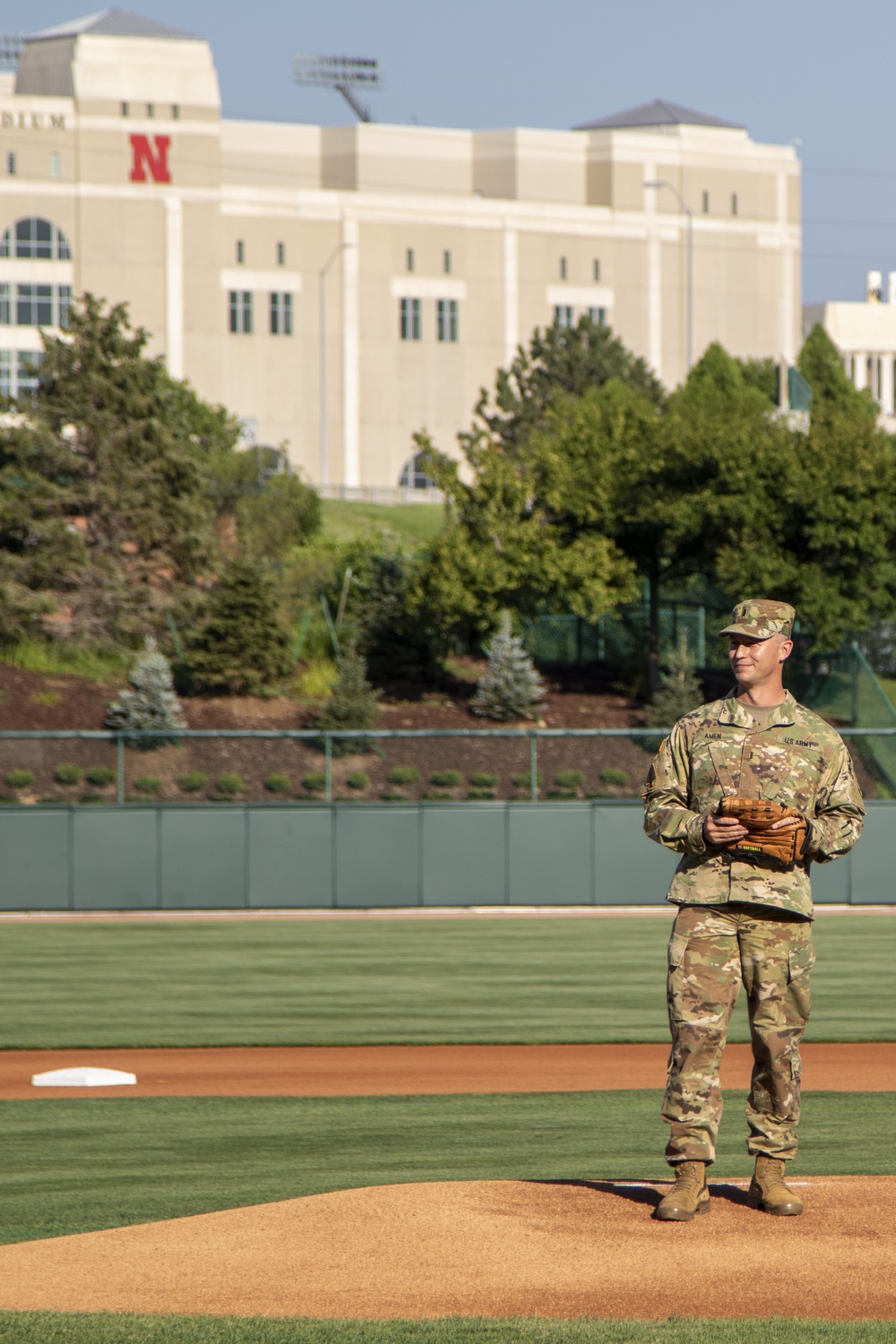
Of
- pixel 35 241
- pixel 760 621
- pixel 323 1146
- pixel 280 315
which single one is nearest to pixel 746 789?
pixel 760 621

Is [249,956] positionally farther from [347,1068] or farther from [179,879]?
[347,1068]

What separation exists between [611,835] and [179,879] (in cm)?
661

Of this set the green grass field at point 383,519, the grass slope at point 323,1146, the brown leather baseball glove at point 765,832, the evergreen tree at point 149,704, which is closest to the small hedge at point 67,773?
the evergreen tree at point 149,704

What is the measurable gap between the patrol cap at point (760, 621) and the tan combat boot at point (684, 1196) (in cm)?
216

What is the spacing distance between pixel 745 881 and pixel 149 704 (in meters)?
30.8

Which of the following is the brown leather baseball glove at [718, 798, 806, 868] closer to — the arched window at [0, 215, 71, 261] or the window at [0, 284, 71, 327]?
the window at [0, 284, 71, 327]

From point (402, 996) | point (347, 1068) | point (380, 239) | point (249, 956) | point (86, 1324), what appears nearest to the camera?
point (86, 1324)

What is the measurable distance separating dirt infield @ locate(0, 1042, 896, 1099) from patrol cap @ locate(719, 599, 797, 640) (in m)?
6.68

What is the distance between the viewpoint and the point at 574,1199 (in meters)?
7.65

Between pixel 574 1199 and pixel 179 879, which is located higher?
Answer: pixel 574 1199

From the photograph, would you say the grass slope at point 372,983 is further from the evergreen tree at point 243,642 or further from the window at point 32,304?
the window at point 32,304

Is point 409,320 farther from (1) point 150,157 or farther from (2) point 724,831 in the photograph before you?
(2) point 724,831

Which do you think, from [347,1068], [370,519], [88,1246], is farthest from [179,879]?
[370,519]

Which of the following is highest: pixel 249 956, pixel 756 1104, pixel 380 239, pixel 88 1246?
pixel 380 239
